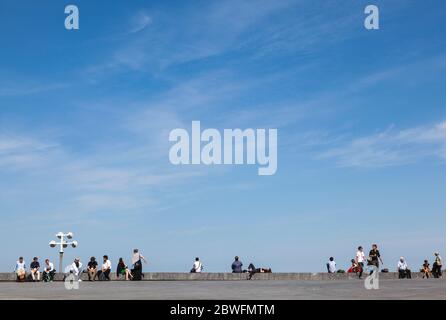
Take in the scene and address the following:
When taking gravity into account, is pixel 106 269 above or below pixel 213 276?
above

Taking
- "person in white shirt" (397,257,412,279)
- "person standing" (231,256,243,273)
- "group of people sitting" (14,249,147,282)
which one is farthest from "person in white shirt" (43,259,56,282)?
"person in white shirt" (397,257,412,279)

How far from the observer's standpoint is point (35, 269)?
3694 cm

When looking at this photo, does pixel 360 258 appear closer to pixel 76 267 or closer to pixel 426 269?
pixel 426 269

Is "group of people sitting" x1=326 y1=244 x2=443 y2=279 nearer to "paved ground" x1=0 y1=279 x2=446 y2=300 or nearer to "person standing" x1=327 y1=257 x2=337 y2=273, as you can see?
"person standing" x1=327 y1=257 x2=337 y2=273

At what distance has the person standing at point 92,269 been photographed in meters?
34.5

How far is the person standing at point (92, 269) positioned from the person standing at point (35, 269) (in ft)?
12.3

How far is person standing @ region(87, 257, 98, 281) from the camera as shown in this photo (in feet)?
113

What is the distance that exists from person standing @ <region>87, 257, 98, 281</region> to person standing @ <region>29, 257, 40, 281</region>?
3.74 m

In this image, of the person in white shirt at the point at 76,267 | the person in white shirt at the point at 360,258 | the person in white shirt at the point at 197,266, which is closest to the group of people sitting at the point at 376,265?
the person in white shirt at the point at 360,258

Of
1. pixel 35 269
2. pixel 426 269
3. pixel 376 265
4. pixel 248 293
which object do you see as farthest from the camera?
pixel 426 269

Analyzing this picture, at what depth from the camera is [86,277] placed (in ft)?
Result: 124

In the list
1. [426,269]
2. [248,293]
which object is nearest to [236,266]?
[426,269]

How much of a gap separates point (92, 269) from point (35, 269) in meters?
4.17
